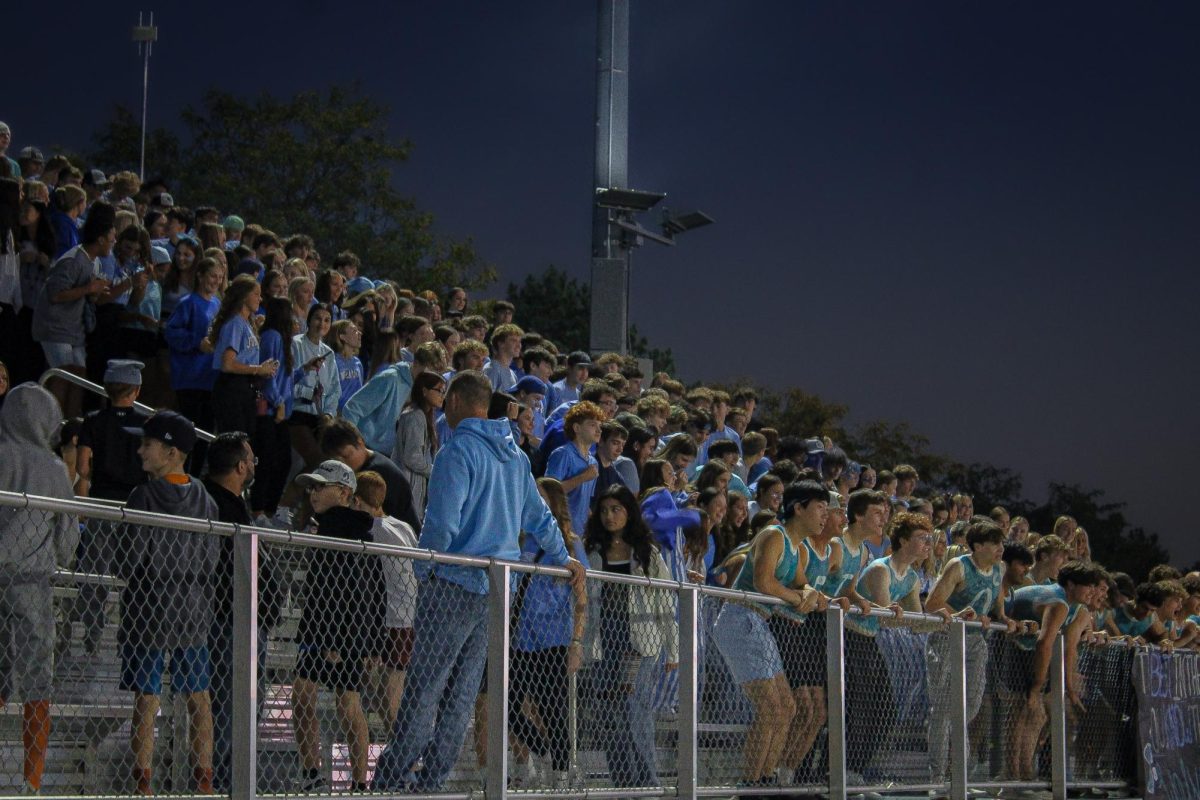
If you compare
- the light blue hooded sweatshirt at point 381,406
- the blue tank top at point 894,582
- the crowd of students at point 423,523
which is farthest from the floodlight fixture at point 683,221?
the blue tank top at point 894,582

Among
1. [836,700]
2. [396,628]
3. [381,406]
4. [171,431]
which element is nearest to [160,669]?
[396,628]

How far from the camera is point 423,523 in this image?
8078 mm

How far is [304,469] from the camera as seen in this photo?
1237 cm

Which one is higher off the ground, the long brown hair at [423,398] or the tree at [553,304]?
the tree at [553,304]

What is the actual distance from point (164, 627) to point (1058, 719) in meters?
7.41

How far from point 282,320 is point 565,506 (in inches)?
146

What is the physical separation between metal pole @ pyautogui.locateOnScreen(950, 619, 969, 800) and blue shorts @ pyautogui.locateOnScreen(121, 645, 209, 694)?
5538 mm

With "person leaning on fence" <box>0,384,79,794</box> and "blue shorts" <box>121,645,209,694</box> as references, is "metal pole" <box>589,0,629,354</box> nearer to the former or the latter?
"blue shorts" <box>121,645,209,694</box>

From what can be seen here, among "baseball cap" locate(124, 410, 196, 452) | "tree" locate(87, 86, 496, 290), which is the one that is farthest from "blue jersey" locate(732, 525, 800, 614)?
"tree" locate(87, 86, 496, 290)

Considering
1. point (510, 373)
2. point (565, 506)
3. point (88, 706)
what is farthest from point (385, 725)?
point (510, 373)

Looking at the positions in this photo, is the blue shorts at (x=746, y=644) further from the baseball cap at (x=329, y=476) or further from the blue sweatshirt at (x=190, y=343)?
the blue sweatshirt at (x=190, y=343)

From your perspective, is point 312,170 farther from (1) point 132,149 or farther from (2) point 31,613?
(2) point 31,613

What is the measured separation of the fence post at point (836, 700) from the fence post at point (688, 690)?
1.25 meters

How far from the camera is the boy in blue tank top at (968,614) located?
10211 millimetres
